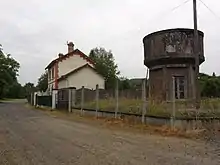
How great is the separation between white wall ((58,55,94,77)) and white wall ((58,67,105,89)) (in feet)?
5.43

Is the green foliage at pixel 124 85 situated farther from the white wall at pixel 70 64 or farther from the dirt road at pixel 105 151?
the dirt road at pixel 105 151

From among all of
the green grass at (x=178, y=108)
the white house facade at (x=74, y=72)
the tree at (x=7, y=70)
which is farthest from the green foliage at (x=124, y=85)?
the tree at (x=7, y=70)

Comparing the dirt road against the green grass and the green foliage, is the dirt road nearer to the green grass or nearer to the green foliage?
the green grass

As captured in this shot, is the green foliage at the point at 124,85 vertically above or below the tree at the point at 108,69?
below

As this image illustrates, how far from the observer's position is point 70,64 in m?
50.8

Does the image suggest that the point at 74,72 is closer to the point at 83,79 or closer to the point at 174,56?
the point at 83,79

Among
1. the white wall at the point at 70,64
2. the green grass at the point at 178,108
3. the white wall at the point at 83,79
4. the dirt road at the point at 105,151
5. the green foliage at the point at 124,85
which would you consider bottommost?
the dirt road at the point at 105,151

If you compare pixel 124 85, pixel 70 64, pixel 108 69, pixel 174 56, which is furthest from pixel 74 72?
pixel 174 56

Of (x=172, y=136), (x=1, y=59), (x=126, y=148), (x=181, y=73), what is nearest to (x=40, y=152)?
(x=126, y=148)

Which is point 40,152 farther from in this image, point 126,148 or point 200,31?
point 200,31

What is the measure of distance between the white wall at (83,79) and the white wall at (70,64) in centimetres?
165

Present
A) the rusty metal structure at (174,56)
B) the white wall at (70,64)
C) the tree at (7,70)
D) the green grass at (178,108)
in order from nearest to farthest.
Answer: the green grass at (178,108) → the rusty metal structure at (174,56) → the white wall at (70,64) → the tree at (7,70)

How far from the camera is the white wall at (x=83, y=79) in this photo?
158 ft

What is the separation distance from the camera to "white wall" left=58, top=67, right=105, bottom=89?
48.1 m
